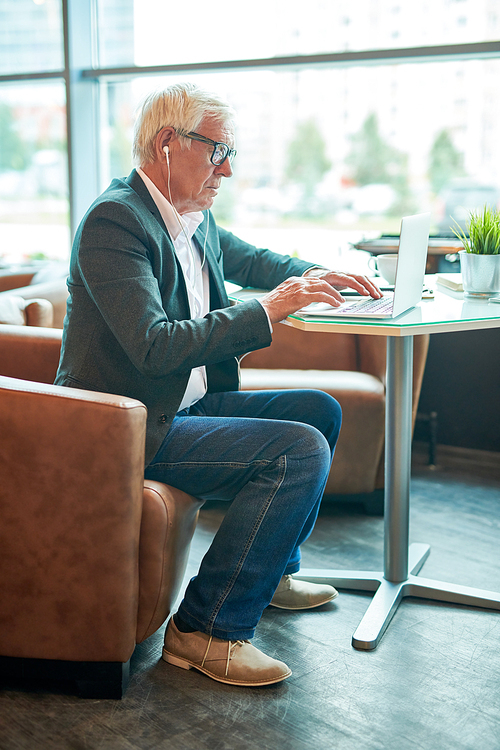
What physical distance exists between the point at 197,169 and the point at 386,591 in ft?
3.87

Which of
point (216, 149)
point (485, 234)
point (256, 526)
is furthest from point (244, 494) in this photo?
point (485, 234)

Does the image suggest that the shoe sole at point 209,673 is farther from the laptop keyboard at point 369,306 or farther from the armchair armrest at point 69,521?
the laptop keyboard at point 369,306

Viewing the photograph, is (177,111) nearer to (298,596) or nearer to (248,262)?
(248,262)

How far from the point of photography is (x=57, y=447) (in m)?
1.42

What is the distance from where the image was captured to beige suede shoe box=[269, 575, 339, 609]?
1.90 m

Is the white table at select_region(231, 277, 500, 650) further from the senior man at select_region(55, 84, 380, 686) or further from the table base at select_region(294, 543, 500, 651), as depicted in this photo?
the senior man at select_region(55, 84, 380, 686)

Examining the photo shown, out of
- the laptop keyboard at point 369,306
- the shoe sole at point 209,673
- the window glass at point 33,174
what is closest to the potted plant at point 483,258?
the laptop keyboard at point 369,306

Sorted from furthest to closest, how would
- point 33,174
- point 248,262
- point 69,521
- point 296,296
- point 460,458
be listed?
point 33,174, point 460,458, point 248,262, point 296,296, point 69,521

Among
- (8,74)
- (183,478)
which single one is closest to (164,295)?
(183,478)

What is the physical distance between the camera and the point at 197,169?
1653mm

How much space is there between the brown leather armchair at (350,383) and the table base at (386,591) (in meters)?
0.47

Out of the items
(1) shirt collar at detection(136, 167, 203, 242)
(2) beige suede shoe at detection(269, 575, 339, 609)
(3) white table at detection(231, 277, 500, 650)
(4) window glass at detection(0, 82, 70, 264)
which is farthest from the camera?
(4) window glass at detection(0, 82, 70, 264)

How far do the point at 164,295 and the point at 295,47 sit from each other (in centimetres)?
230

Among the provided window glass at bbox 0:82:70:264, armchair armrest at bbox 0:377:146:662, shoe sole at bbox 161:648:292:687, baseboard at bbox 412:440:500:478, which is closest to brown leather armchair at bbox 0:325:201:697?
armchair armrest at bbox 0:377:146:662
